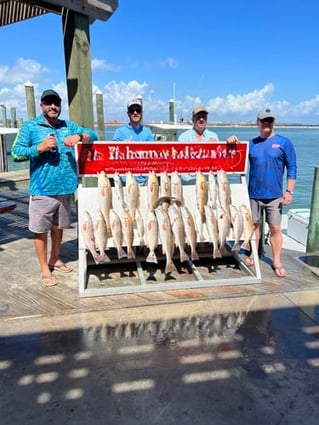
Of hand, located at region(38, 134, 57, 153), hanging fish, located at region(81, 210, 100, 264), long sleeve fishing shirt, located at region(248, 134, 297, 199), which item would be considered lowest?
hanging fish, located at region(81, 210, 100, 264)

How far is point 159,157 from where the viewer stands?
387 centimetres

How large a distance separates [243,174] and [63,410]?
3.04m

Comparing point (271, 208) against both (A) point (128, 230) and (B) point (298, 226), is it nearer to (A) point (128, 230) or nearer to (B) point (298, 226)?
(A) point (128, 230)

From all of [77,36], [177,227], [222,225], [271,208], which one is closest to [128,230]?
[177,227]

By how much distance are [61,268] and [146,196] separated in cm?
131

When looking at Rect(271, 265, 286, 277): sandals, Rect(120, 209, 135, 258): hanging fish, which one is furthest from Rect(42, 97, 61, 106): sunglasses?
Rect(271, 265, 286, 277): sandals

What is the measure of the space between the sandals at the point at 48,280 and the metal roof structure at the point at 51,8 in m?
3.45

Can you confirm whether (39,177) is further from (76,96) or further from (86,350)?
(76,96)

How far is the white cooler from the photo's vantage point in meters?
9.02

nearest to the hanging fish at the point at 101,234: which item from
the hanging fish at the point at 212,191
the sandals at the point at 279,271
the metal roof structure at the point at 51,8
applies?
the hanging fish at the point at 212,191

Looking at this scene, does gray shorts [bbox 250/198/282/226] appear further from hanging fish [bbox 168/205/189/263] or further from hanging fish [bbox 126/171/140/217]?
hanging fish [bbox 126/171/140/217]

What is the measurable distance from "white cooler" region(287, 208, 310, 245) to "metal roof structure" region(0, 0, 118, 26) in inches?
262

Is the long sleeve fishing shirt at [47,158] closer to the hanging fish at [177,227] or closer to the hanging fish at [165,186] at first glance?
the hanging fish at [165,186]

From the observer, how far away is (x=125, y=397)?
2.18 meters
